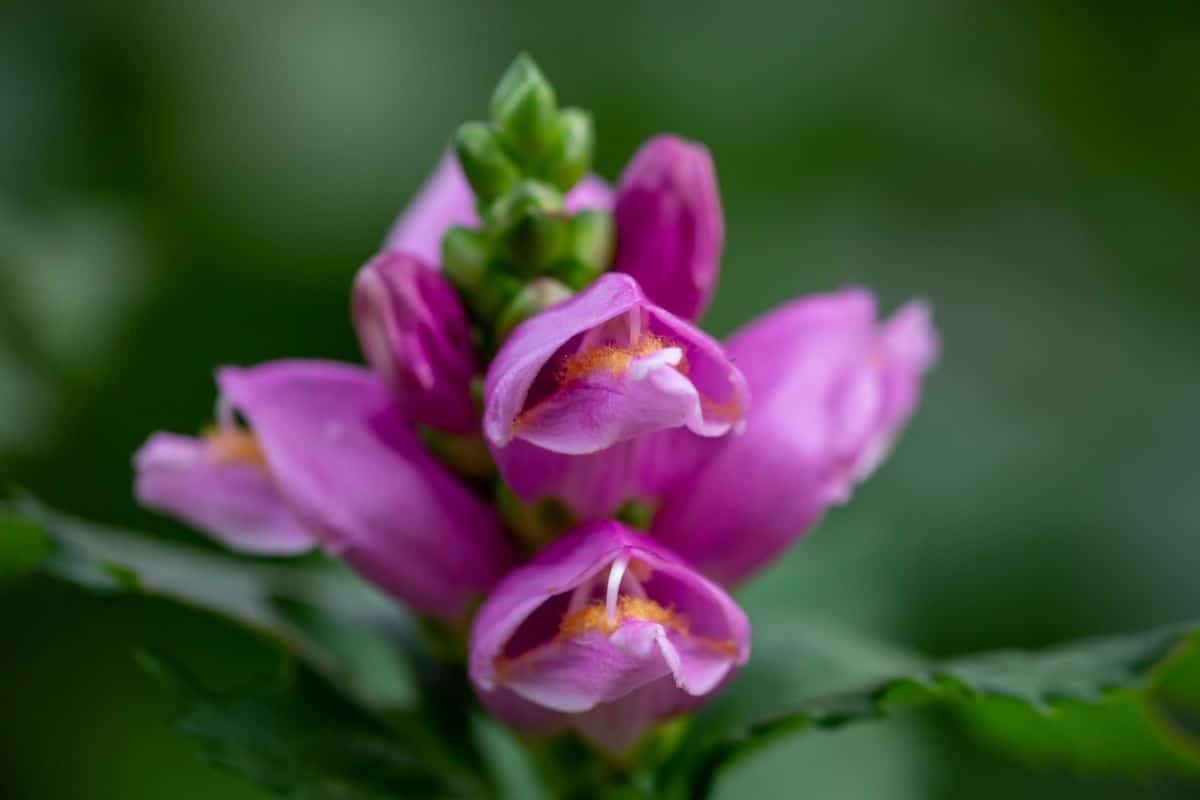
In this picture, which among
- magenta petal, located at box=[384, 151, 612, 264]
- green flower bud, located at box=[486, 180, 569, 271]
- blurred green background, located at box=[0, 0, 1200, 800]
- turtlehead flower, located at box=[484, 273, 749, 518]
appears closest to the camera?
turtlehead flower, located at box=[484, 273, 749, 518]

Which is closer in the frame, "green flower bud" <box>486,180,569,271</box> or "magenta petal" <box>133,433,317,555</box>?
"green flower bud" <box>486,180,569,271</box>

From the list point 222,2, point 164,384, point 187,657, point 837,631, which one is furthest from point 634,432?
point 222,2

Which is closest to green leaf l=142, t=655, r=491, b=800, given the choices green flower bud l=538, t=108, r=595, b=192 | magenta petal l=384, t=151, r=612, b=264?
magenta petal l=384, t=151, r=612, b=264

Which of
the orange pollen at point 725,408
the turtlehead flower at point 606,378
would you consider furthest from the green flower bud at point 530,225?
the orange pollen at point 725,408

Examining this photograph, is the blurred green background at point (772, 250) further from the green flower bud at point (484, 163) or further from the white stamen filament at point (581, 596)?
the green flower bud at point (484, 163)

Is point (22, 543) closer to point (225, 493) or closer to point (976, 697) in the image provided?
point (225, 493)

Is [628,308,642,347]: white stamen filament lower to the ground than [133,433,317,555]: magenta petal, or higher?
higher

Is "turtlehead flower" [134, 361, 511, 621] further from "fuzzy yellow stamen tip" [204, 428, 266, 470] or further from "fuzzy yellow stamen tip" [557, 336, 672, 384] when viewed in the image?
"fuzzy yellow stamen tip" [557, 336, 672, 384]

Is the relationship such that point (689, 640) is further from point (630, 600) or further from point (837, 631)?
point (837, 631)
